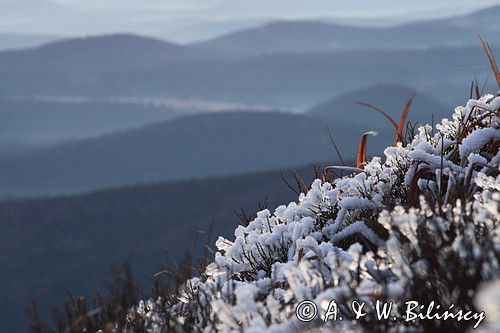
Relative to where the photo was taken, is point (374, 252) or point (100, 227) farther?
point (100, 227)

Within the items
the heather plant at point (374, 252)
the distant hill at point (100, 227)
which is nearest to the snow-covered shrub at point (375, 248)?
the heather plant at point (374, 252)

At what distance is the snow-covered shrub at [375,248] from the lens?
2.45 metres

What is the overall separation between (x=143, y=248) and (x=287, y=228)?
423ft

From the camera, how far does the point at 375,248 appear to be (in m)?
3.99

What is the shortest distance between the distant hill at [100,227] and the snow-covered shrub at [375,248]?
378 ft

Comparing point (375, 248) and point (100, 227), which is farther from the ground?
point (375, 248)

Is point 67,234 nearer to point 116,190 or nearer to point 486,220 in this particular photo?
point 116,190

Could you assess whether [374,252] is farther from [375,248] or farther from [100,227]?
[100,227]

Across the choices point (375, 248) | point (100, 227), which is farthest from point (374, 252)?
point (100, 227)

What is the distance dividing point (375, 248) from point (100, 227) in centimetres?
13385

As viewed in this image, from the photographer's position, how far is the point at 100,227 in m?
133

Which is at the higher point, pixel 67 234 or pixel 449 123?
pixel 449 123

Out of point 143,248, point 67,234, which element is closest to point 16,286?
point 67,234

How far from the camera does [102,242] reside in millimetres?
134375
